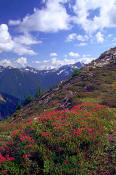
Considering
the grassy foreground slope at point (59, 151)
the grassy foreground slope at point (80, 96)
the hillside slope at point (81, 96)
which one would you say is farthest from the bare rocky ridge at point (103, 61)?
the grassy foreground slope at point (59, 151)

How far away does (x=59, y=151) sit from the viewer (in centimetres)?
1109

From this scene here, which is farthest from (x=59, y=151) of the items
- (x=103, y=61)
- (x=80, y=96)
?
(x=103, y=61)

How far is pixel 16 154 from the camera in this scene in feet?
35.2

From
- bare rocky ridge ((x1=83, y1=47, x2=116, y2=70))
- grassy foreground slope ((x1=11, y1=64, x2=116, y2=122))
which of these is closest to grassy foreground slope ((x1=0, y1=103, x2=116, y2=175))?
grassy foreground slope ((x1=11, y1=64, x2=116, y2=122))

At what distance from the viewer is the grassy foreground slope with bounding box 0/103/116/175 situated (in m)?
9.73

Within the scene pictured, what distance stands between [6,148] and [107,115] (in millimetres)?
13215

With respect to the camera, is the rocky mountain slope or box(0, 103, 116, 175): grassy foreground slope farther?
the rocky mountain slope

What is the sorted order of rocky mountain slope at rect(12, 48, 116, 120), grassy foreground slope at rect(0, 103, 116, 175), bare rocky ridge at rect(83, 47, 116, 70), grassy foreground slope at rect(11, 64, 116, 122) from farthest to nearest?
1. bare rocky ridge at rect(83, 47, 116, 70)
2. rocky mountain slope at rect(12, 48, 116, 120)
3. grassy foreground slope at rect(11, 64, 116, 122)
4. grassy foreground slope at rect(0, 103, 116, 175)

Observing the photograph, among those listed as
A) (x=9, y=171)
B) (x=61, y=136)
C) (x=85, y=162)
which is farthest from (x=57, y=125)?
(x=9, y=171)

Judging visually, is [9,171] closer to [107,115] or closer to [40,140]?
[40,140]

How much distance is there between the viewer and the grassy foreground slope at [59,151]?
31.9 ft

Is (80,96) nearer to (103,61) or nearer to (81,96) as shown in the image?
(81,96)

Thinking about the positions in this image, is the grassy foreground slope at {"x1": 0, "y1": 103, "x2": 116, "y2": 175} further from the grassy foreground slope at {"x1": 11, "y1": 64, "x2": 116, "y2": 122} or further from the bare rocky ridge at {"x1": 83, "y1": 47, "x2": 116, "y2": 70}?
the bare rocky ridge at {"x1": 83, "y1": 47, "x2": 116, "y2": 70}

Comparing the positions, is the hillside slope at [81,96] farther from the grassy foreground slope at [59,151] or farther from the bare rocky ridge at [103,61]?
the bare rocky ridge at [103,61]
